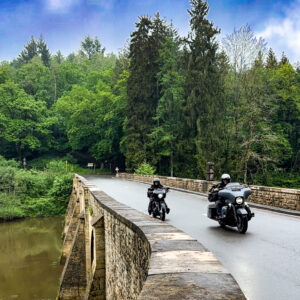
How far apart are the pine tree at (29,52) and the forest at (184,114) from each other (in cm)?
4171

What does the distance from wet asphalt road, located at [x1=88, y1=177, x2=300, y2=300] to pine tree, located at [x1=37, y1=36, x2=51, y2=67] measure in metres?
93.5

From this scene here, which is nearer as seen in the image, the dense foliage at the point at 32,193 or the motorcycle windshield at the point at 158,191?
the motorcycle windshield at the point at 158,191

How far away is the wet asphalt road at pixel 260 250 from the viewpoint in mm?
4652

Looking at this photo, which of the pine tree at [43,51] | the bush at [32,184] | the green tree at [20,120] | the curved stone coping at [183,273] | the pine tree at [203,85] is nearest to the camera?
the curved stone coping at [183,273]

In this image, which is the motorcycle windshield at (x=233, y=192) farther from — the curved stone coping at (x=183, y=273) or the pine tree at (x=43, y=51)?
the pine tree at (x=43, y=51)

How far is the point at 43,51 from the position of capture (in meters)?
99.4

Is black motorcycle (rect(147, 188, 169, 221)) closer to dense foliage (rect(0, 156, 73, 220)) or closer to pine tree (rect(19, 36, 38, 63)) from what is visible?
dense foliage (rect(0, 156, 73, 220))

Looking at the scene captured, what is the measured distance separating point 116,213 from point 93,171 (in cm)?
5313

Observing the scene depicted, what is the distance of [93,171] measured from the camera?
59469mm

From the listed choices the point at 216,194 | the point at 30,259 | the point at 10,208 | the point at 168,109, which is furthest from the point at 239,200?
the point at 168,109

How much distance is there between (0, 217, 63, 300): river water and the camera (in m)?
19.9

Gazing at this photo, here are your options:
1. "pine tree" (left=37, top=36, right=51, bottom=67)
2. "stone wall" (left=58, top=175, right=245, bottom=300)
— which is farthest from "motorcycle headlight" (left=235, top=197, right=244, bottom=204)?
"pine tree" (left=37, top=36, right=51, bottom=67)

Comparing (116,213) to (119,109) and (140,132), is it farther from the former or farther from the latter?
(119,109)

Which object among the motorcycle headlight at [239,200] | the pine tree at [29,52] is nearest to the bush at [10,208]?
the motorcycle headlight at [239,200]
